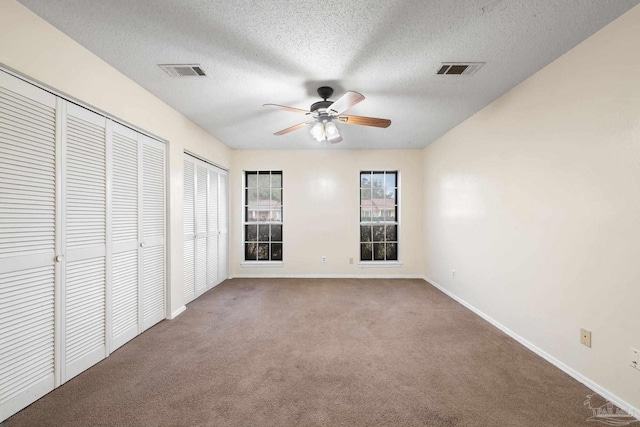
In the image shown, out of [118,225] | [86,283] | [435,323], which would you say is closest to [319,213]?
[435,323]

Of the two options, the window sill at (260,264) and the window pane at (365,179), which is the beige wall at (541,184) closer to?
the window pane at (365,179)

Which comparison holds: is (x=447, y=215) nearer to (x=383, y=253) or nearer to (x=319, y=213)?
(x=383, y=253)

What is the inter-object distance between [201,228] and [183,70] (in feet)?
7.74

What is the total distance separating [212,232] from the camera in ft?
14.1

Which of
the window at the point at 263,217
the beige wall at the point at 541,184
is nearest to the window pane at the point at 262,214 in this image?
the window at the point at 263,217

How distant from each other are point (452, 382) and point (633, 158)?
1.93m

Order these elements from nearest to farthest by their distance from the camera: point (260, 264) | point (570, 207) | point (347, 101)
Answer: point (570, 207), point (347, 101), point (260, 264)

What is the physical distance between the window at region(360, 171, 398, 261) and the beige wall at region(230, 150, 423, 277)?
0.17 metres

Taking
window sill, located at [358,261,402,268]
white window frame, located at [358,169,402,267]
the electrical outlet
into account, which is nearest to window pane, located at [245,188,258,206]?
white window frame, located at [358,169,402,267]

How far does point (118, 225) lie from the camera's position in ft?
7.91

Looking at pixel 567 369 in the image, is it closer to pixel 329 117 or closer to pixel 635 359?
pixel 635 359

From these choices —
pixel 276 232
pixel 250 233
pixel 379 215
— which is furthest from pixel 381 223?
pixel 250 233

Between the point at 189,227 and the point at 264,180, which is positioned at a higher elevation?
the point at 264,180

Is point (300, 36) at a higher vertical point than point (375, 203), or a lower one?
higher
